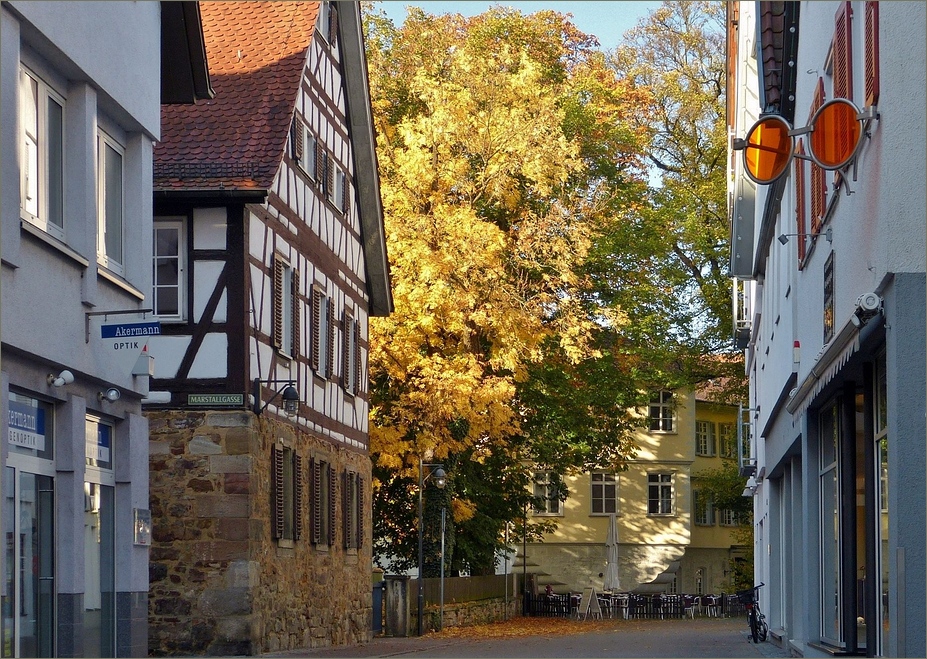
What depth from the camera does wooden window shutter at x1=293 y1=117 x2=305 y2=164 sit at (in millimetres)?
23781

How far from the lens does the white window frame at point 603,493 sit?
192 feet

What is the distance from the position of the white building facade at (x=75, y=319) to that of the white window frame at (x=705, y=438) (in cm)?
4874

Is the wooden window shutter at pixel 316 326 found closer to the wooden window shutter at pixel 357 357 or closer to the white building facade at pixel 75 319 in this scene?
the wooden window shutter at pixel 357 357

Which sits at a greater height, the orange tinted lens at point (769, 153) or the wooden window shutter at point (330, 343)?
the orange tinted lens at point (769, 153)

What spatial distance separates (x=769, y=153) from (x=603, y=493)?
45.4 m

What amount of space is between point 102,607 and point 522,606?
34.4 meters

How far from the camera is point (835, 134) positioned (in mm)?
11789

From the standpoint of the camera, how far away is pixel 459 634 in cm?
3212

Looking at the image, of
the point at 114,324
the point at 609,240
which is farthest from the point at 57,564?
the point at 609,240

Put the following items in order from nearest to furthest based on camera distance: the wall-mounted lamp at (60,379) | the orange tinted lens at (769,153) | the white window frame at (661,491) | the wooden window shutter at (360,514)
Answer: the wall-mounted lamp at (60,379)
the orange tinted lens at (769,153)
the wooden window shutter at (360,514)
the white window frame at (661,491)

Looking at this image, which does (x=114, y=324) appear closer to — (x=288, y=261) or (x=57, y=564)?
(x=57, y=564)

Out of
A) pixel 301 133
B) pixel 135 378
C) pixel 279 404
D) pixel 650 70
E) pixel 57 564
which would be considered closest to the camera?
→ pixel 57 564

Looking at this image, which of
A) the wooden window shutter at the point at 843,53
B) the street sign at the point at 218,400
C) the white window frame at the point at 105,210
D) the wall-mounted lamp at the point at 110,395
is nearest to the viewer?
the wooden window shutter at the point at 843,53

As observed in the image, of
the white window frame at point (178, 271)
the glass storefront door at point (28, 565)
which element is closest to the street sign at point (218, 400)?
the white window frame at point (178, 271)
